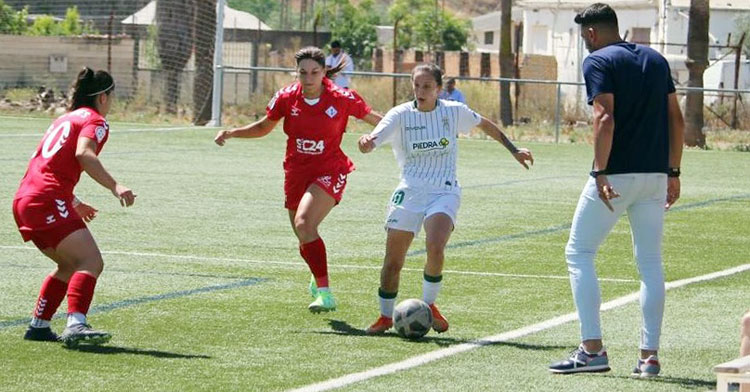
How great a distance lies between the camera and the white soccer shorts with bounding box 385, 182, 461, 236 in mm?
9961

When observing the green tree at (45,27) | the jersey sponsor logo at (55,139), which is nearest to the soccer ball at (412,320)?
the jersey sponsor logo at (55,139)

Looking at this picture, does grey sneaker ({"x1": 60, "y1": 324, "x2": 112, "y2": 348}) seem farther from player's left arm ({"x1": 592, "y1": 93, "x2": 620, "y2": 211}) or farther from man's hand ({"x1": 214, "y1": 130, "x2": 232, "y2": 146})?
player's left arm ({"x1": 592, "y1": 93, "x2": 620, "y2": 211})

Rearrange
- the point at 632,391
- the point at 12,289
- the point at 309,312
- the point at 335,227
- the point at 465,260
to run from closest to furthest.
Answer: the point at 632,391, the point at 309,312, the point at 12,289, the point at 465,260, the point at 335,227

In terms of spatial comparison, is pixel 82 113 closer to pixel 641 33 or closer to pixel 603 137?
pixel 603 137

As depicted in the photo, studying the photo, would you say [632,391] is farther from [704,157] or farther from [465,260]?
[704,157]

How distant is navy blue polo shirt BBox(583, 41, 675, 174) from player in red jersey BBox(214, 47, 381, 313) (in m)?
2.95

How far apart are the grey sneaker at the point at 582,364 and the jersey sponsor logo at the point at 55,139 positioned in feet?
10.3

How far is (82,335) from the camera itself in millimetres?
8797

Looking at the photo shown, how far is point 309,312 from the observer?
10602 mm

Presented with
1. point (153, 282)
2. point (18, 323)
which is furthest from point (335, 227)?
point (18, 323)

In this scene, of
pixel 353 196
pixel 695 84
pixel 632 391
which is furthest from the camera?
pixel 695 84

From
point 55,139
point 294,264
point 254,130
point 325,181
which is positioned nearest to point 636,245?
point 325,181

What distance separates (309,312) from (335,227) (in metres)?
5.81

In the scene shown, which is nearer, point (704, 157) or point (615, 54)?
point (615, 54)
